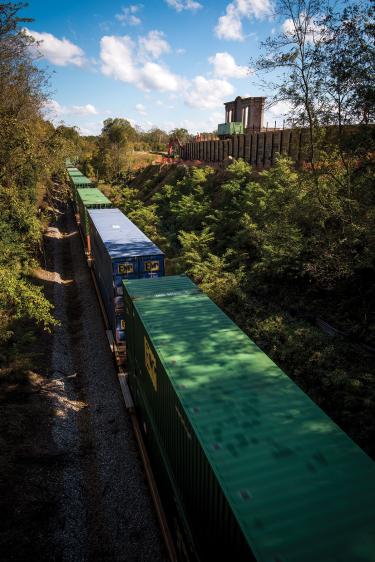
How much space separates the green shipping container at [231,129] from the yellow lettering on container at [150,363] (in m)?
39.8

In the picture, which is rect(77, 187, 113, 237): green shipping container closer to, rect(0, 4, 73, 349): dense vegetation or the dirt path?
rect(0, 4, 73, 349): dense vegetation

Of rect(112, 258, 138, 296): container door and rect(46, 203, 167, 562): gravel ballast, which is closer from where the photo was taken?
rect(46, 203, 167, 562): gravel ballast

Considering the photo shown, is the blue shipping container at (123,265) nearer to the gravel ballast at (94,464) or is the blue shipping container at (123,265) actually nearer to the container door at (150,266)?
the container door at (150,266)

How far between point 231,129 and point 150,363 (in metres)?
40.4

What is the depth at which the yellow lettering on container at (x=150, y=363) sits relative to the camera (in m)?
8.34

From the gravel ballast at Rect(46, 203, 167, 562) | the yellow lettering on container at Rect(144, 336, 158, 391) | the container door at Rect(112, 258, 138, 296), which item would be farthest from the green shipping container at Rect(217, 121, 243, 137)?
the yellow lettering on container at Rect(144, 336, 158, 391)

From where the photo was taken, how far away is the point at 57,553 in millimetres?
7785

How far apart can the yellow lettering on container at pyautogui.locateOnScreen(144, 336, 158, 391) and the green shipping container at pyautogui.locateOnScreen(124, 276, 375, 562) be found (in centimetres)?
3

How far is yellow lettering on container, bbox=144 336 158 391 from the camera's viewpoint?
834 centimetres

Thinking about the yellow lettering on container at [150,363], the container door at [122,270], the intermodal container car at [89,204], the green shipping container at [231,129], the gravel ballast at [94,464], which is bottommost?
the gravel ballast at [94,464]

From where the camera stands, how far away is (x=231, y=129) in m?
42.4

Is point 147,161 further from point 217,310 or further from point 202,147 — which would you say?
point 217,310

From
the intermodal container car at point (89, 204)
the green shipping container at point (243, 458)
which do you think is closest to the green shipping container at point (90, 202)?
the intermodal container car at point (89, 204)

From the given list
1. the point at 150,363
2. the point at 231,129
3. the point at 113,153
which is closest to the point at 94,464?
the point at 150,363
